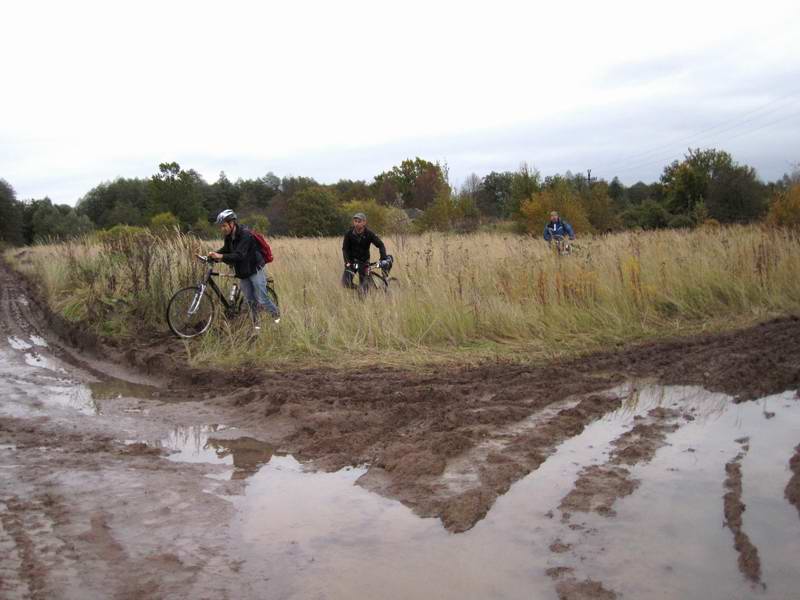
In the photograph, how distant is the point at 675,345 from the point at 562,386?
2461 millimetres

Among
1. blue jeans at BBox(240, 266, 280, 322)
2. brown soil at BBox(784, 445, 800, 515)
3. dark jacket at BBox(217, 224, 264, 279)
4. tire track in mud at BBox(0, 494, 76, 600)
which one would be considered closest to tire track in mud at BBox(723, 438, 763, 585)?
brown soil at BBox(784, 445, 800, 515)

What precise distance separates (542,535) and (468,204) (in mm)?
31348

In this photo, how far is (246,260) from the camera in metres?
10.1

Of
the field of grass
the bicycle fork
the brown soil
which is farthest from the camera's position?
the bicycle fork

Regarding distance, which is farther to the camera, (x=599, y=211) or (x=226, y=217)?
(x=599, y=211)

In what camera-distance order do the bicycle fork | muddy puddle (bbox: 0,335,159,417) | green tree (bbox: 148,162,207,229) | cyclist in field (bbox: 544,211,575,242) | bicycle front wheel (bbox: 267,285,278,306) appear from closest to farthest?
muddy puddle (bbox: 0,335,159,417) < the bicycle fork < bicycle front wheel (bbox: 267,285,278,306) < cyclist in field (bbox: 544,211,575,242) < green tree (bbox: 148,162,207,229)

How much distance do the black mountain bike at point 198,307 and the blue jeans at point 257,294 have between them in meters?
0.27

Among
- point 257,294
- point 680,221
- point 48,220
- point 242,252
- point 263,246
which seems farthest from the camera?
point 48,220

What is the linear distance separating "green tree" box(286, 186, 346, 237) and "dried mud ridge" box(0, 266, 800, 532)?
100 feet

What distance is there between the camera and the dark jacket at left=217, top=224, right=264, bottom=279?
9961mm

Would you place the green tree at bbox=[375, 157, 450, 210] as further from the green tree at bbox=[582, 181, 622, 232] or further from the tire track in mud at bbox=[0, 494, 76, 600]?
the tire track in mud at bbox=[0, 494, 76, 600]

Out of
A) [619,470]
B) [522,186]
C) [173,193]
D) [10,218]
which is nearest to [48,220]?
Result: [10,218]

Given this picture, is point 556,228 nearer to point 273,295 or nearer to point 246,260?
point 273,295

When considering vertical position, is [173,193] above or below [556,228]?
above
